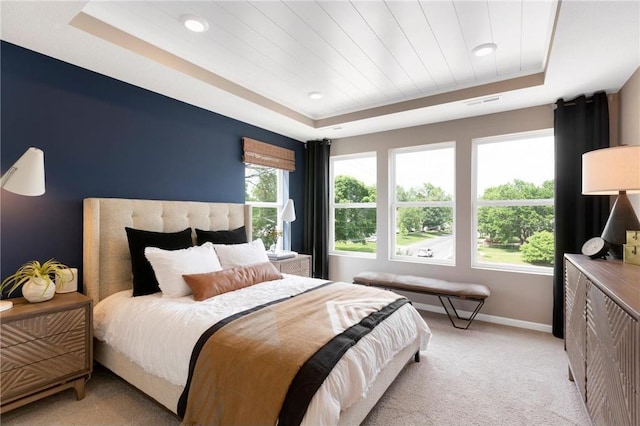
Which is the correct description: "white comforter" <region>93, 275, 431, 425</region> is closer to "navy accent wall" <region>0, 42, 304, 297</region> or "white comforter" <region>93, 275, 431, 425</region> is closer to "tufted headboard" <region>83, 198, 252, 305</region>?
"tufted headboard" <region>83, 198, 252, 305</region>

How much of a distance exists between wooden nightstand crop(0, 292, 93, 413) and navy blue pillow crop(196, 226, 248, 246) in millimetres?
1095

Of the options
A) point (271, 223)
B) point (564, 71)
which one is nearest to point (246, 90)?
point (271, 223)

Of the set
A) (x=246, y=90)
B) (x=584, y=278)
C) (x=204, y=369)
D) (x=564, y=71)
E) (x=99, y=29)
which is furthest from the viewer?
(x=246, y=90)

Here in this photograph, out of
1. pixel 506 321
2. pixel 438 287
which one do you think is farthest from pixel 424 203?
pixel 506 321

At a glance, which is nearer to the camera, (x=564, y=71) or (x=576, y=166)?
(x=564, y=71)

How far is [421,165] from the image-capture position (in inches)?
166

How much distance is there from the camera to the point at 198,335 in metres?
1.74

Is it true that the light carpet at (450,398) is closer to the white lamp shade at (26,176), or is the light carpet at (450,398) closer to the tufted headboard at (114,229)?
the tufted headboard at (114,229)

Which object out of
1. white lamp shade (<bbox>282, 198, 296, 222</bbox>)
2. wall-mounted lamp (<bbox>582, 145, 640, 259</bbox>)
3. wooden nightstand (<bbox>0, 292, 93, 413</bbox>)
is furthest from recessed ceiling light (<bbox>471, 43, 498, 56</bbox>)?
wooden nightstand (<bbox>0, 292, 93, 413</bbox>)

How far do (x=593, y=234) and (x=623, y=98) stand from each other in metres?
1.25

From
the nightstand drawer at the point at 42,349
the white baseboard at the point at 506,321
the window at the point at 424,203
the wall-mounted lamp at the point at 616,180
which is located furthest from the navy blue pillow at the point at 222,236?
the wall-mounted lamp at the point at 616,180

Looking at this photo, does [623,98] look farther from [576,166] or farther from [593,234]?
[593,234]

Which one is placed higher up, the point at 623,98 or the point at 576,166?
the point at 623,98

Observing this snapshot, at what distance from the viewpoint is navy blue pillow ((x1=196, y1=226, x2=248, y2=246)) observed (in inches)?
122
